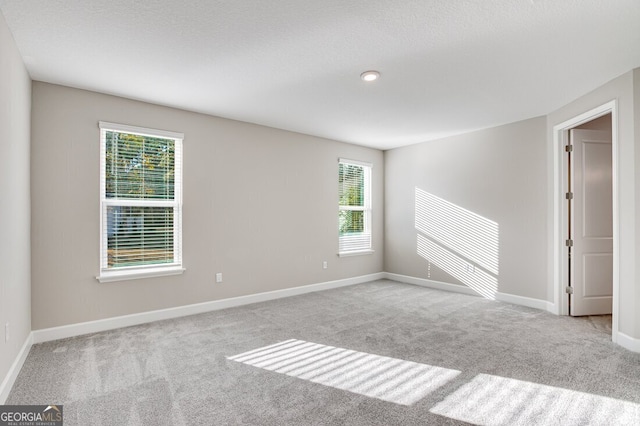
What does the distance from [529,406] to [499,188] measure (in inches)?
136

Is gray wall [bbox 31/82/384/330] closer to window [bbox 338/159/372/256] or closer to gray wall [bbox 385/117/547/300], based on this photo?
window [bbox 338/159/372/256]

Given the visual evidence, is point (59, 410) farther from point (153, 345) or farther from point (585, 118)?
point (585, 118)

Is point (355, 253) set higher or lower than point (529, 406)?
higher

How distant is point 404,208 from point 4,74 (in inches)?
220

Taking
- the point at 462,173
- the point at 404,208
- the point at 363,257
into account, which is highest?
the point at 462,173

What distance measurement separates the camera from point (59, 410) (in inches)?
81.7

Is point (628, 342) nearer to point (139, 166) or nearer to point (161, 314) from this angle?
point (161, 314)

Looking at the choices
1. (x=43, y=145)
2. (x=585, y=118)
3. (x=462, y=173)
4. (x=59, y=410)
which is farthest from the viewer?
(x=462, y=173)

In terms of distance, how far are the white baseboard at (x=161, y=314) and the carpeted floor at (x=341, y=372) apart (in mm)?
126

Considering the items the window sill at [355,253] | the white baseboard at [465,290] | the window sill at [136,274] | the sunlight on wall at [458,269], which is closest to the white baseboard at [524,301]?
the white baseboard at [465,290]

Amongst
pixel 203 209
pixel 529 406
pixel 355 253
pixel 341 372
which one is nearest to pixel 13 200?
pixel 203 209

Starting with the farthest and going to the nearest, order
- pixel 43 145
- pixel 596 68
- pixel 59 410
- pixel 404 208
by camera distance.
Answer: pixel 404 208
pixel 43 145
pixel 596 68
pixel 59 410

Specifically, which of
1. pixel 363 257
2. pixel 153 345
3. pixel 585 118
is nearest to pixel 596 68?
pixel 585 118

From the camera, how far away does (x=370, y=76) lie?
10.4ft
